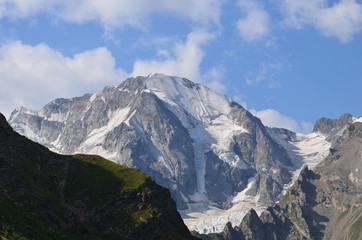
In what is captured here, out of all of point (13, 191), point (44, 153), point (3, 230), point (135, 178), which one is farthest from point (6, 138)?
point (3, 230)

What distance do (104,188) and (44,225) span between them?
42386 mm

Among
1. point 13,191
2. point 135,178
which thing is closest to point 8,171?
point 13,191

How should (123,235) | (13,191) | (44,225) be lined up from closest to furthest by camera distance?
(44,225) < (13,191) < (123,235)

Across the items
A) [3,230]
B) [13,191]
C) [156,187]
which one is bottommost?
[3,230]

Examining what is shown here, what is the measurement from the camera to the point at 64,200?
5802 inches

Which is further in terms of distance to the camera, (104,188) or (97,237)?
(104,188)

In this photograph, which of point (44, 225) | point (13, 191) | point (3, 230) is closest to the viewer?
point (3, 230)

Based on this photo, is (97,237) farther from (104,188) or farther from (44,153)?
(44,153)

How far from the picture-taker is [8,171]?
139 meters

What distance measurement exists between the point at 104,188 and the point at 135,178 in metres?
10.7

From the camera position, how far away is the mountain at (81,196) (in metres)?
131

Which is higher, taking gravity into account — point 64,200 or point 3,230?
point 64,200

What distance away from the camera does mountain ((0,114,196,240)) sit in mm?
131000

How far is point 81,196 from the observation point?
15138 centimetres
